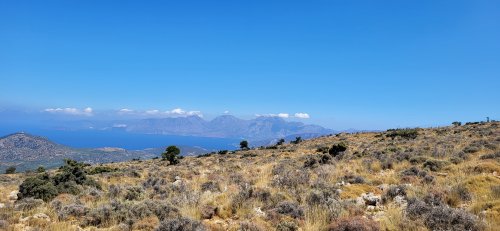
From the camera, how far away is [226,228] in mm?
7195

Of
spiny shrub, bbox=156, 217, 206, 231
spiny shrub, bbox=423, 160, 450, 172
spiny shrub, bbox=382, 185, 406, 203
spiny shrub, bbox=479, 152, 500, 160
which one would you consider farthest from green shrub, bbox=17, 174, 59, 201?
spiny shrub, bbox=479, 152, 500, 160

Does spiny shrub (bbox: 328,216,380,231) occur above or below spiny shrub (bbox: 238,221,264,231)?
above

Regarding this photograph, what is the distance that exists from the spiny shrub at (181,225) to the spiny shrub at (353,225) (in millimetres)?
→ 2450

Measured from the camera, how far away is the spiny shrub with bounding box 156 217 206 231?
636cm

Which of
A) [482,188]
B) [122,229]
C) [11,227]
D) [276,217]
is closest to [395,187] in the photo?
[482,188]

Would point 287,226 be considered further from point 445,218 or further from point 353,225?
point 445,218

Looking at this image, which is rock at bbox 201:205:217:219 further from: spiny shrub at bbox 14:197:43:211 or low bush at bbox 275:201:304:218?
spiny shrub at bbox 14:197:43:211

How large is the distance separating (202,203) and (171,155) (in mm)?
26009

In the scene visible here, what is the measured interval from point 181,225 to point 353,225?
3.13m

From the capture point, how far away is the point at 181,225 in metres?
6.41

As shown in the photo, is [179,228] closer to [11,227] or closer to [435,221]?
[11,227]

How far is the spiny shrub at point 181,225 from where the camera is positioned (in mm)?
6359

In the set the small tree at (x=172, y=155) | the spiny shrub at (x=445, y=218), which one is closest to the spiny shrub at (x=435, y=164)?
the spiny shrub at (x=445, y=218)

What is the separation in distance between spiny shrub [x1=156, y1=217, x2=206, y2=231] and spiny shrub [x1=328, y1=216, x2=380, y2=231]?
2450 millimetres
